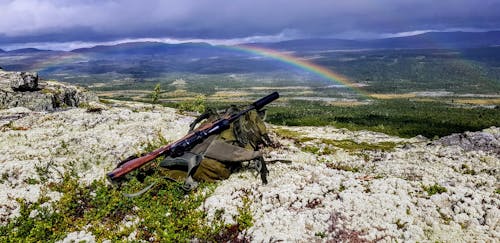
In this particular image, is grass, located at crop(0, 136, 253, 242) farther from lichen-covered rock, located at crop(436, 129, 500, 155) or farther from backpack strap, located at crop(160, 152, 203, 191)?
lichen-covered rock, located at crop(436, 129, 500, 155)

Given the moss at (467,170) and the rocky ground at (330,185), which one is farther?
the moss at (467,170)

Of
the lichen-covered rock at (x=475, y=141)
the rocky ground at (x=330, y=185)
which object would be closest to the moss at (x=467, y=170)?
the rocky ground at (x=330, y=185)

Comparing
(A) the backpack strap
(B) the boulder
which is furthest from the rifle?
(B) the boulder

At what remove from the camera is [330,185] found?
15.3m

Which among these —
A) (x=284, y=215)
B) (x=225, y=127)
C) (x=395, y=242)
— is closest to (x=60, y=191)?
(x=225, y=127)

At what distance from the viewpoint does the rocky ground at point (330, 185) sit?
1217cm

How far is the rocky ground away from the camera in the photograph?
479 inches

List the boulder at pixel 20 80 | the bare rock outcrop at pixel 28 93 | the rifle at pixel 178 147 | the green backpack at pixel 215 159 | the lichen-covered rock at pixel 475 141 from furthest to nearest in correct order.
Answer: the boulder at pixel 20 80
the bare rock outcrop at pixel 28 93
the lichen-covered rock at pixel 475 141
the rifle at pixel 178 147
the green backpack at pixel 215 159

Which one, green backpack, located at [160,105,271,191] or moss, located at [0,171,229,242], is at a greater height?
green backpack, located at [160,105,271,191]

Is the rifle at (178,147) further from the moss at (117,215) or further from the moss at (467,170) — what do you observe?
the moss at (467,170)

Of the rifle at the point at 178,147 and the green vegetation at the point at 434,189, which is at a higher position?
the rifle at the point at 178,147

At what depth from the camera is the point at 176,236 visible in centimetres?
1294

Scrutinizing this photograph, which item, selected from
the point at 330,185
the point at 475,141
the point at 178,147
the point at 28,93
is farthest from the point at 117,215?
the point at 28,93

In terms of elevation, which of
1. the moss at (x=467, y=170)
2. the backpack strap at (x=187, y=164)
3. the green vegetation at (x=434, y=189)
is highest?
the backpack strap at (x=187, y=164)
